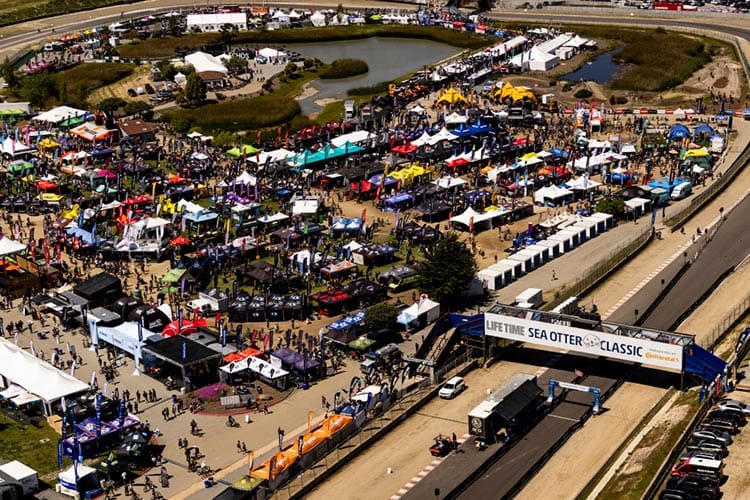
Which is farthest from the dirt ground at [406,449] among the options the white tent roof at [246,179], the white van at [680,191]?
the white tent roof at [246,179]

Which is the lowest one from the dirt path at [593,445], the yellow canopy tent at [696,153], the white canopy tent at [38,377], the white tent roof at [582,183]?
the dirt path at [593,445]

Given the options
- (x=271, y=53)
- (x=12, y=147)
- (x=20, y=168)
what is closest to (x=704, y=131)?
(x=271, y=53)

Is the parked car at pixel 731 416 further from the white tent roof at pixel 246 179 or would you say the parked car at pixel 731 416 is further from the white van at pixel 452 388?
the white tent roof at pixel 246 179

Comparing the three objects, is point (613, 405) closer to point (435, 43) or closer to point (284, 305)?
point (284, 305)

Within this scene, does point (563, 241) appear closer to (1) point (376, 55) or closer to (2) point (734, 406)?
(2) point (734, 406)

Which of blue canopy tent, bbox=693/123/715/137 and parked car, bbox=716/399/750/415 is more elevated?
blue canopy tent, bbox=693/123/715/137

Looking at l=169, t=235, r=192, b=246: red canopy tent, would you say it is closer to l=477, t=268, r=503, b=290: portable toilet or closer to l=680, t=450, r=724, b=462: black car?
l=477, t=268, r=503, b=290: portable toilet

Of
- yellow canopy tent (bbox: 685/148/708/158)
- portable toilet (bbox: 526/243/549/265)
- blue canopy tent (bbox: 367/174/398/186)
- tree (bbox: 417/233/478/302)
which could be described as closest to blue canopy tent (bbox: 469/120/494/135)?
blue canopy tent (bbox: 367/174/398/186)
